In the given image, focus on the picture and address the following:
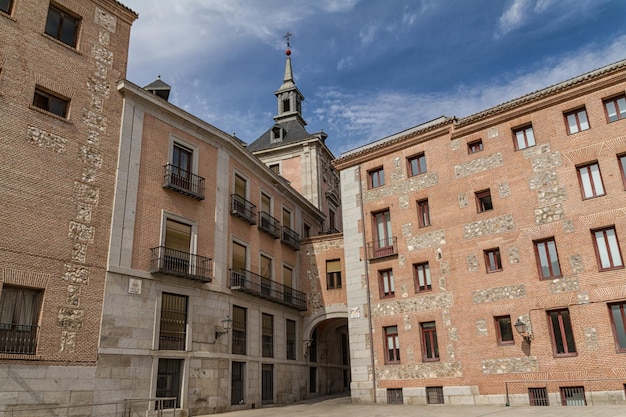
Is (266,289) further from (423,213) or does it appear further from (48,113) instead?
(48,113)

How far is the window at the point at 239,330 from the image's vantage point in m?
22.5

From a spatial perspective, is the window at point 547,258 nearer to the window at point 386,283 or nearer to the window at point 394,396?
the window at point 386,283

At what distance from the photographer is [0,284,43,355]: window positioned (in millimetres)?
14812

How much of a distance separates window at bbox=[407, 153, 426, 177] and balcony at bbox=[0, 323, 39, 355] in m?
17.4

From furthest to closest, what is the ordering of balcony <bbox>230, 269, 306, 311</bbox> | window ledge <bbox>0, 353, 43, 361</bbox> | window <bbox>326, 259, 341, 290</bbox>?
window <bbox>326, 259, 341, 290</bbox> < balcony <bbox>230, 269, 306, 311</bbox> < window ledge <bbox>0, 353, 43, 361</bbox>

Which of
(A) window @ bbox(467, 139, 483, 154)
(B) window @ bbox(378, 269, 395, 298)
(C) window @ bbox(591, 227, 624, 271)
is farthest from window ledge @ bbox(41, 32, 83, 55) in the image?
(C) window @ bbox(591, 227, 624, 271)

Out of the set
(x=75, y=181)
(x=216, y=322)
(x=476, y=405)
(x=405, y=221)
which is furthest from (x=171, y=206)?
(x=476, y=405)

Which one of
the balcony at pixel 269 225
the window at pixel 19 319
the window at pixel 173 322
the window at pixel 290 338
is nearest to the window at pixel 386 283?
the window at pixel 290 338

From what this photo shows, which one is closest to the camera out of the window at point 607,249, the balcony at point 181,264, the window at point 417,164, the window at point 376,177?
the window at point 607,249

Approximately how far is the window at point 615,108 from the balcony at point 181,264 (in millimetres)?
17491

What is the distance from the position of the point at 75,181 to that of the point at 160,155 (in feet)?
13.2

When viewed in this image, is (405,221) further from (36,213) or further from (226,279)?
(36,213)

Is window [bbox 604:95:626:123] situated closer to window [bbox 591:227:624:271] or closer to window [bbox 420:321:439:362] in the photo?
window [bbox 591:227:624:271]

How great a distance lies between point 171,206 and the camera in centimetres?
2059
